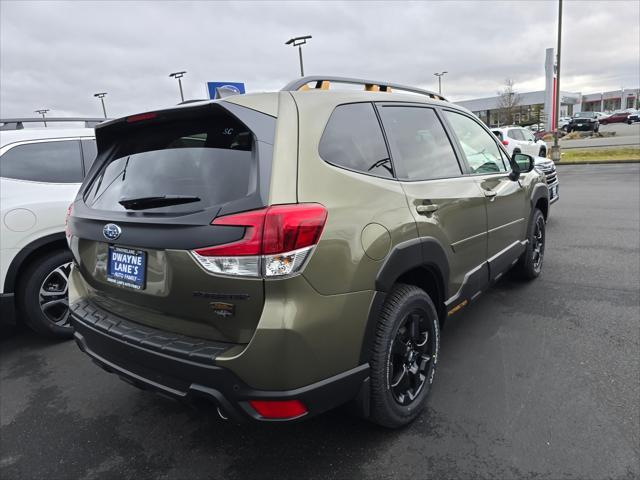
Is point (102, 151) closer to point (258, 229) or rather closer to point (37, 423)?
point (258, 229)

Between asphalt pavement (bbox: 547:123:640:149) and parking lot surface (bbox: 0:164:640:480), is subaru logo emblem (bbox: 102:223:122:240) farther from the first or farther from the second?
asphalt pavement (bbox: 547:123:640:149)

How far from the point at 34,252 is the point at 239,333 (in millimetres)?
2777

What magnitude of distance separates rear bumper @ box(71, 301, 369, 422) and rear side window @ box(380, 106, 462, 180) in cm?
119

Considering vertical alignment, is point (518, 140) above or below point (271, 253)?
below

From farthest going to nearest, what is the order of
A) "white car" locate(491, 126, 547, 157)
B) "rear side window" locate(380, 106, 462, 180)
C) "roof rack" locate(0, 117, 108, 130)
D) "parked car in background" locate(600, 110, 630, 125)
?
"parked car in background" locate(600, 110, 630, 125), "white car" locate(491, 126, 547, 157), "roof rack" locate(0, 117, 108, 130), "rear side window" locate(380, 106, 462, 180)

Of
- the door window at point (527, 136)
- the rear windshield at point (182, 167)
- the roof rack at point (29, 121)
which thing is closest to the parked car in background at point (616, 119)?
the door window at point (527, 136)

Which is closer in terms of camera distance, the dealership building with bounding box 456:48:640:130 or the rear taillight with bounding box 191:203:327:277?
the rear taillight with bounding box 191:203:327:277

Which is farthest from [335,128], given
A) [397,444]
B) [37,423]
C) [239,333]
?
[37,423]

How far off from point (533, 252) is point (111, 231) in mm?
4006

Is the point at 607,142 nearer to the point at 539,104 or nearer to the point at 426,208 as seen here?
the point at 426,208

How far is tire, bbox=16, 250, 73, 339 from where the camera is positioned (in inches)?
144

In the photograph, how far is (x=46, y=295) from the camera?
3785 mm

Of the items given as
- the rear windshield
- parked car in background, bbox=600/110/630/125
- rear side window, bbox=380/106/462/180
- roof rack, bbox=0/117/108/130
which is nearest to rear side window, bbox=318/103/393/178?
rear side window, bbox=380/106/462/180

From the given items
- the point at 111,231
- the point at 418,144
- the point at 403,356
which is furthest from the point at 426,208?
the point at 111,231
